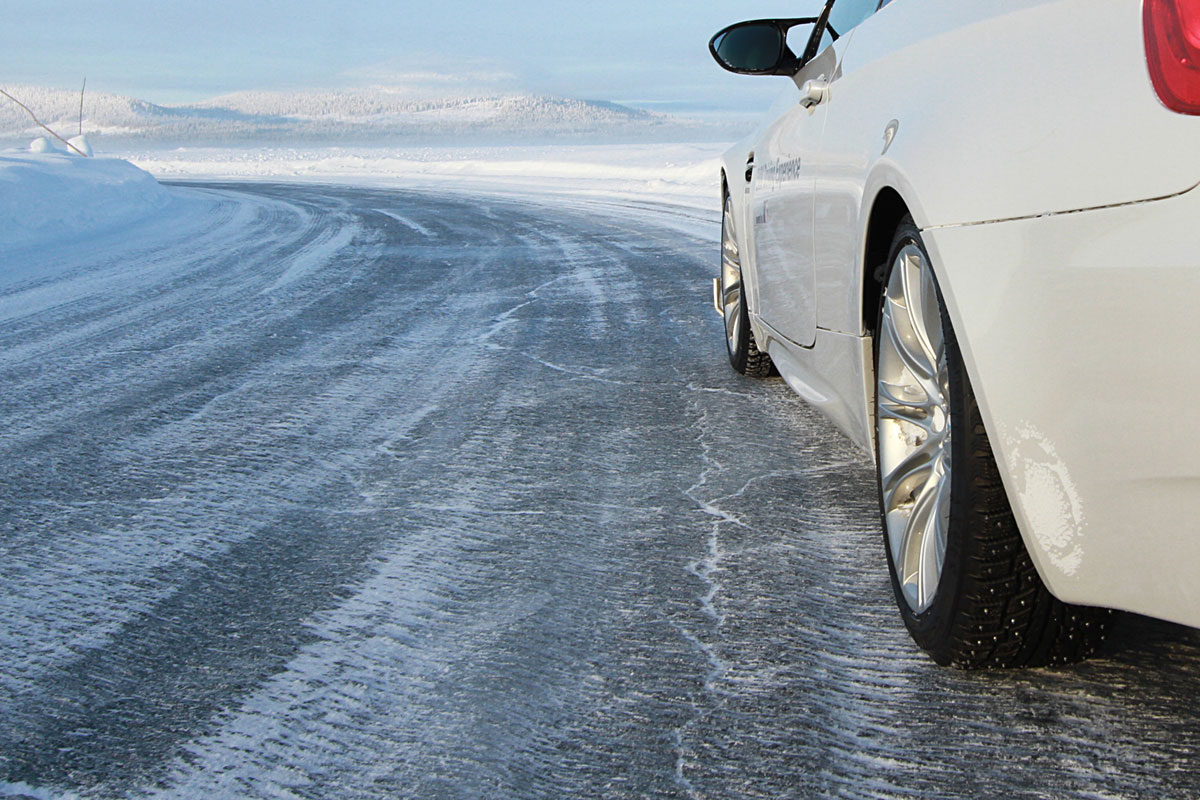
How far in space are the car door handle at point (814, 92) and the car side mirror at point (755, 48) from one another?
44 centimetres

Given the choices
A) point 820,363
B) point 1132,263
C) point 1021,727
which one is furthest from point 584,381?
point 1132,263

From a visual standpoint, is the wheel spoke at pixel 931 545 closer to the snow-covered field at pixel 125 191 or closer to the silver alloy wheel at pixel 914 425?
the silver alloy wheel at pixel 914 425

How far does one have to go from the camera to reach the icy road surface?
1.79 meters

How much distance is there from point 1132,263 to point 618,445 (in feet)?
7.86

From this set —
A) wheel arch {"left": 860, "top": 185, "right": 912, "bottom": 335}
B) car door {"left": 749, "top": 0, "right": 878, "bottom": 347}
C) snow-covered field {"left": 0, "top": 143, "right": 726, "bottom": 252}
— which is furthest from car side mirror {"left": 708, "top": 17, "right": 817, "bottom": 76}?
snow-covered field {"left": 0, "top": 143, "right": 726, "bottom": 252}

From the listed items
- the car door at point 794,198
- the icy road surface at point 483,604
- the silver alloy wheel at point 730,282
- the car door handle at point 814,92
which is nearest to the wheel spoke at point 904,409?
the icy road surface at point 483,604

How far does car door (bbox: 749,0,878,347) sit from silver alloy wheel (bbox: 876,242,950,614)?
620 millimetres

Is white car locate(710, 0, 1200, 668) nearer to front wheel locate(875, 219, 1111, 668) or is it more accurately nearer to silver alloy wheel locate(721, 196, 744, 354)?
front wheel locate(875, 219, 1111, 668)

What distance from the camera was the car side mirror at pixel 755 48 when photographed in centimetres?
362

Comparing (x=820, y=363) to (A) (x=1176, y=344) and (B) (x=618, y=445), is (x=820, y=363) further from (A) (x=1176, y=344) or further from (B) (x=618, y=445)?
(A) (x=1176, y=344)

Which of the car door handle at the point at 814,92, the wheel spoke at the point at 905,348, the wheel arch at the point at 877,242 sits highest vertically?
the car door handle at the point at 814,92

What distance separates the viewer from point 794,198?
10.3 ft

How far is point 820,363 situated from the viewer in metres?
3.03

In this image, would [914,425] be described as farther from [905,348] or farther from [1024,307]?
[1024,307]
